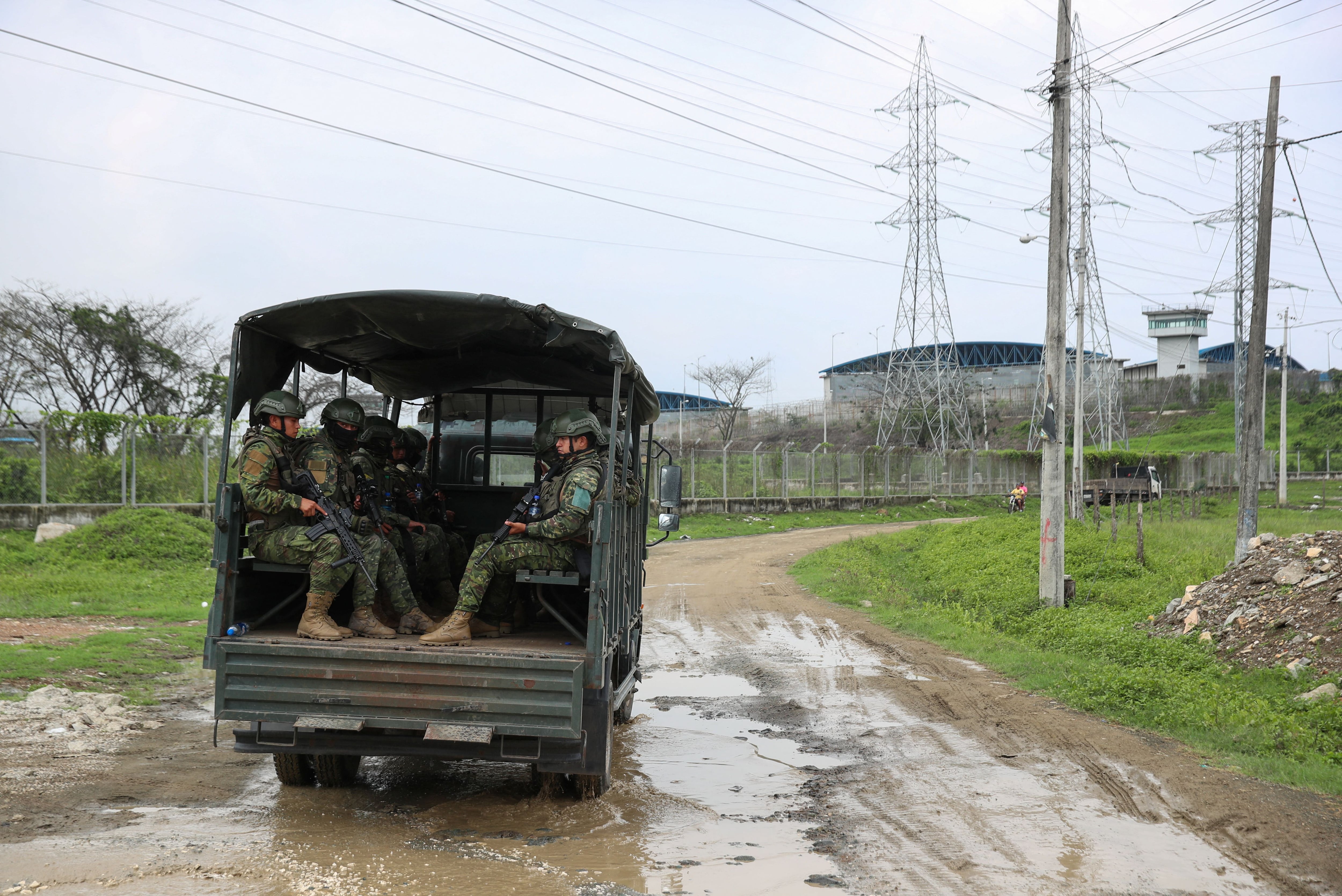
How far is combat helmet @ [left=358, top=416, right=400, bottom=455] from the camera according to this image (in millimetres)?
7480

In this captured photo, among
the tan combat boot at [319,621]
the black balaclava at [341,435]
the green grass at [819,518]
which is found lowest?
the green grass at [819,518]

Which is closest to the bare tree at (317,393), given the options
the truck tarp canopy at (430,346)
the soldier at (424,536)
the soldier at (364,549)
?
the truck tarp canopy at (430,346)

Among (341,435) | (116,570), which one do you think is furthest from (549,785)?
(116,570)

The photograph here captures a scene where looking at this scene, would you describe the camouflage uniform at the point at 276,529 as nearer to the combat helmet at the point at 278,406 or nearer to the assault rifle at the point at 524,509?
the combat helmet at the point at 278,406

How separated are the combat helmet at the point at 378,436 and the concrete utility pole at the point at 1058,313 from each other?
9.35 metres

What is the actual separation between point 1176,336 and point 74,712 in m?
82.7

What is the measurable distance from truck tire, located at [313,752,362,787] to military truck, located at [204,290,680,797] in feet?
0.04

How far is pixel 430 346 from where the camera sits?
22.2ft

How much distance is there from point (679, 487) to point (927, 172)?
1320 inches

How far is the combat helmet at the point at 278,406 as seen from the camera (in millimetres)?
5953

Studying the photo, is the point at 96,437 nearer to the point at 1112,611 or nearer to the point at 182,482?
the point at 182,482

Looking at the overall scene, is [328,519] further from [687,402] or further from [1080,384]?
[687,402]

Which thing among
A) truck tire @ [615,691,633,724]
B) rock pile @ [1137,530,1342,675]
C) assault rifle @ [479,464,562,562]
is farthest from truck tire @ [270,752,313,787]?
rock pile @ [1137,530,1342,675]

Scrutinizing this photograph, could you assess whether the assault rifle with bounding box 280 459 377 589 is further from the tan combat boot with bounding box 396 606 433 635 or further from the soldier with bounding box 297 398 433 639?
the tan combat boot with bounding box 396 606 433 635
